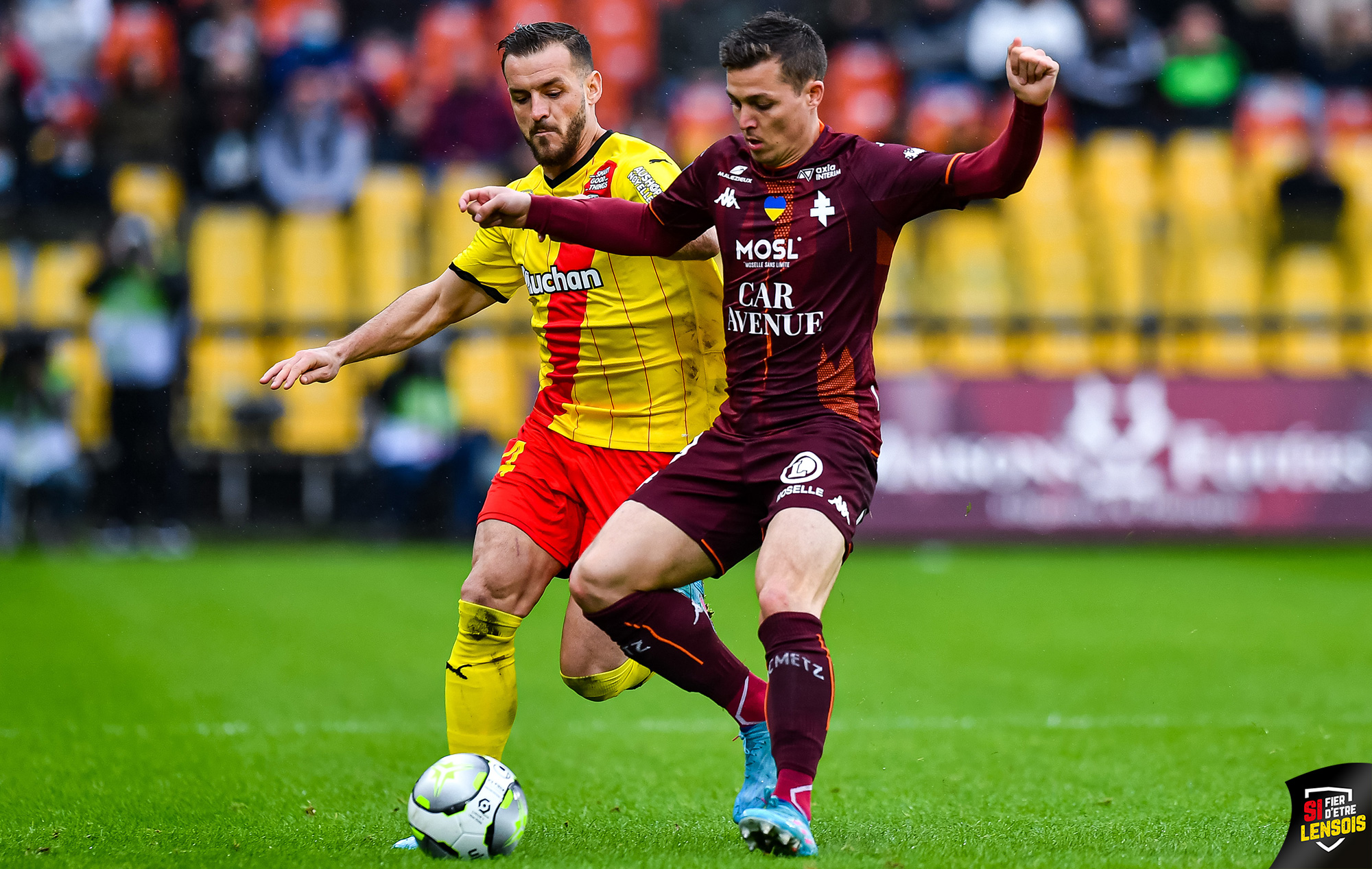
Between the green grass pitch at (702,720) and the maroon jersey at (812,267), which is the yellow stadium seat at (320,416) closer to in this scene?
the green grass pitch at (702,720)

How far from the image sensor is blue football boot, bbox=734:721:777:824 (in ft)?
16.1

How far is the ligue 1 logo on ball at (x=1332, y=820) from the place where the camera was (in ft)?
12.5

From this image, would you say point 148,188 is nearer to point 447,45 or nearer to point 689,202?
point 447,45

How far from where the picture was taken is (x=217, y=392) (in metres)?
14.5

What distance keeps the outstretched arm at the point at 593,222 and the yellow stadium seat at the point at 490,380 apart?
878 centimetres

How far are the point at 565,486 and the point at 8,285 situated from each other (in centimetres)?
1226

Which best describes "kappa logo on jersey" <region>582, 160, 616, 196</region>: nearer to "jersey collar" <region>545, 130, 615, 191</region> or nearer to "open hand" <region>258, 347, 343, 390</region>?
"jersey collar" <region>545, 130, 615, 191</region>

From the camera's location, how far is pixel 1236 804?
5199 millimetres

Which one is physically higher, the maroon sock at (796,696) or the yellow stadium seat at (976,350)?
the maroon sock at (796,696)

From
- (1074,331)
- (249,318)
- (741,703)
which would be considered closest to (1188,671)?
(741,703)

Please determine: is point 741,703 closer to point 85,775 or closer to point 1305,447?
point 85,775

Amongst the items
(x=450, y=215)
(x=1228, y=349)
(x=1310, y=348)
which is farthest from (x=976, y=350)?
(x=450, y=215)

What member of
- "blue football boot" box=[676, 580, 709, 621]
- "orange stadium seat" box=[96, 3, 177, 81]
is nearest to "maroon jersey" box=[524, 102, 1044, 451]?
"blue football boot" box=[676, 580, 709, 621]

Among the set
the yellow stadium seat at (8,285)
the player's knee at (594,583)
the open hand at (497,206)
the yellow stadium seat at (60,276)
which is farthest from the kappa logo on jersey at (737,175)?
the yellow stadium seat at (8,285)
